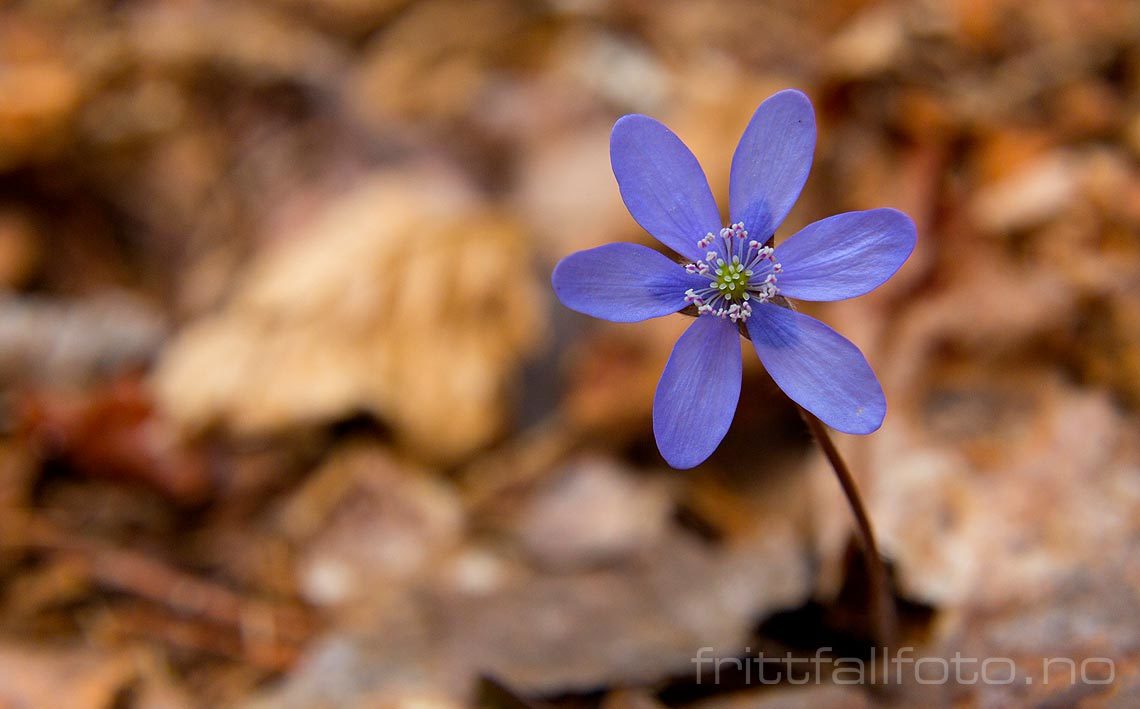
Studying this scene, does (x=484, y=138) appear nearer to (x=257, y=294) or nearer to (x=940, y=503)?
(x=257, y=294)

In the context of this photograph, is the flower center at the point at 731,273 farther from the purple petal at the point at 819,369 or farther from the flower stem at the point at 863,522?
the flower stem at the point at 863,522

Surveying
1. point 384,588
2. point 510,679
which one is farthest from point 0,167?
point 510,679

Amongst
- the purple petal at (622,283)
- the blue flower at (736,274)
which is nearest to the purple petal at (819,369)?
the blue flower at (736,274)

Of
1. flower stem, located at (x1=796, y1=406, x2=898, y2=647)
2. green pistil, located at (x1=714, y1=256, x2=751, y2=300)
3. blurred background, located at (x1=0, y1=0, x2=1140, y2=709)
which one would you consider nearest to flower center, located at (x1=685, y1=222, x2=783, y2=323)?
green pistil, located at (x1=714, y1=256, x2=751, y2=300)

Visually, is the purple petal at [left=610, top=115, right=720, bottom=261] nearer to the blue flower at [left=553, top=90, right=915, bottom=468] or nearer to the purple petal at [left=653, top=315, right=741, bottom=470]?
the blue flower at [left=553, top=90, right=915, bottom=468]

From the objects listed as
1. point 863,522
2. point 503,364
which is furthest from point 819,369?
point 503,364
